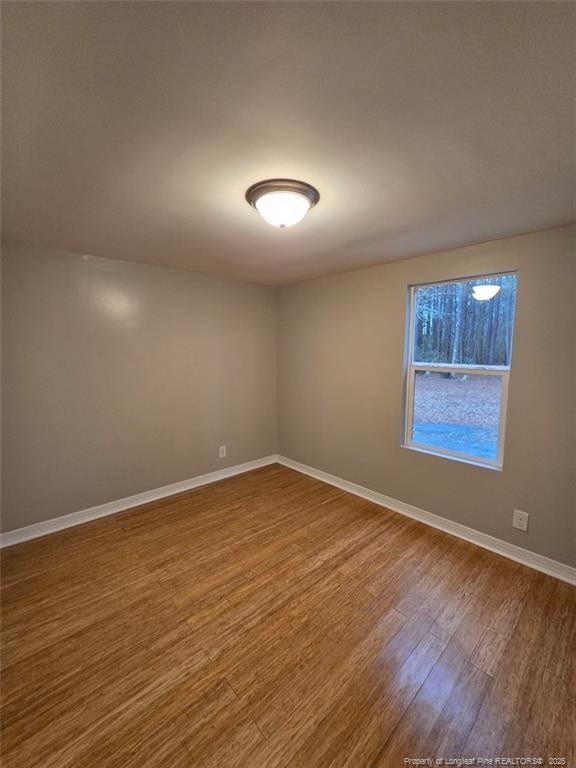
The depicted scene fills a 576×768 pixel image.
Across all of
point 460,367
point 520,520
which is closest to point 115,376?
point 460,367

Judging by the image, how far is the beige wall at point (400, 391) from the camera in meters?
2.04

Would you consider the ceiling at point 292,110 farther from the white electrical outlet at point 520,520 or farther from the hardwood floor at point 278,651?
the hardwood floor at point 278,651

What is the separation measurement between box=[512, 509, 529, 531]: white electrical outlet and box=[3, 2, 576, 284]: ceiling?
77.3 inches

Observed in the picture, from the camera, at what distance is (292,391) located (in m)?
3.93

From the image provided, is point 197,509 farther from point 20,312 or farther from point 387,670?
point 20,312

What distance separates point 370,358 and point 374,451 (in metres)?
0.93

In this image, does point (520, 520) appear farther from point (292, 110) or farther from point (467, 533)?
point (292, 110)

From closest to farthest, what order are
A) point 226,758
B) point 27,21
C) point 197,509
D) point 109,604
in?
point 27,21 < point 226,758 < point 109,604 < point 197,509

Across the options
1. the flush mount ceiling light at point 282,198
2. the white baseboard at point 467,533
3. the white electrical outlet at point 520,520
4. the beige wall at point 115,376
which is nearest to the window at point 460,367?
the white electrical outlet at point 520,520

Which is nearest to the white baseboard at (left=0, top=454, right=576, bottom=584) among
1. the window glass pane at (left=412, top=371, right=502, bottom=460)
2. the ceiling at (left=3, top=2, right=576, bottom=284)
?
the window glass pane at (left=412, top=371, right=502, bottom=460)

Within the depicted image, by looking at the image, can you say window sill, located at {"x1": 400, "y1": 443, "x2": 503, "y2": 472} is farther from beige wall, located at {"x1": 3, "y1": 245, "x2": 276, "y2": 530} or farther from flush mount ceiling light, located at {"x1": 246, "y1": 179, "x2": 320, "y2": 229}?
flush mount ceiling light, located at {"x1": 246, "y1": 179, "x2": 320, "y2": 229}

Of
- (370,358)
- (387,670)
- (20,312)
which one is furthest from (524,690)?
(20,312)

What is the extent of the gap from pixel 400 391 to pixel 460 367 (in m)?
0.54

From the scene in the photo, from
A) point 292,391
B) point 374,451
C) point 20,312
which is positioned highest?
point 20,312
